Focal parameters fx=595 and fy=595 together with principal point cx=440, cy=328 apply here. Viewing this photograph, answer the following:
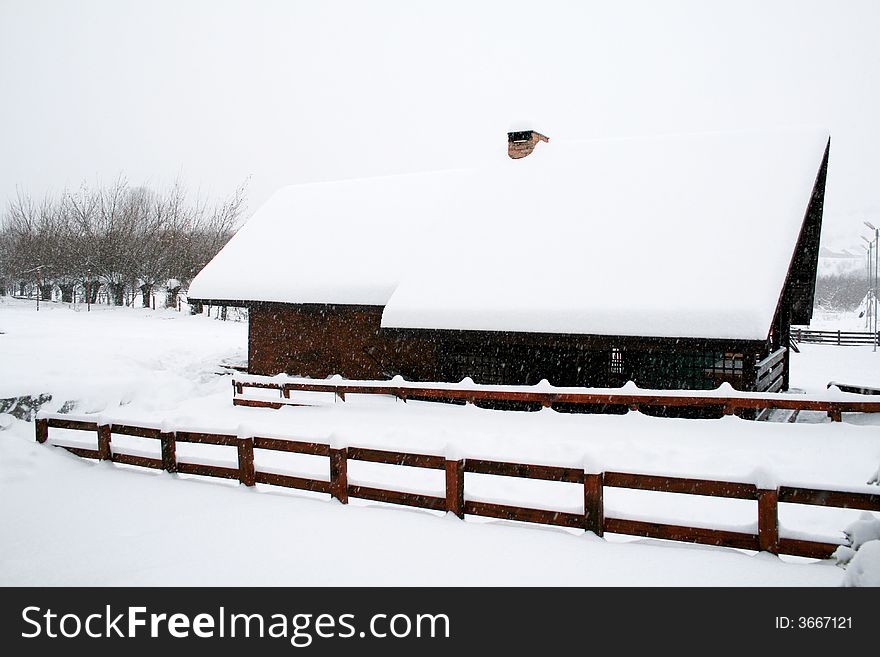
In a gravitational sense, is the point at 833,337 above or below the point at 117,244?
below

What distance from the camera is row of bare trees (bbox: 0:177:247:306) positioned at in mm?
37250

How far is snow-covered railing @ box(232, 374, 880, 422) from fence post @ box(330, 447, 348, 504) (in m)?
4.54

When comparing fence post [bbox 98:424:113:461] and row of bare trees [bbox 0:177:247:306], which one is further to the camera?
row of bare trees [bbox 0:177:247:306]

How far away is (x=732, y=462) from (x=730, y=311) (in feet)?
11.1

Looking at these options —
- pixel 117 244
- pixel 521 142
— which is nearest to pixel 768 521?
pixel 521 142

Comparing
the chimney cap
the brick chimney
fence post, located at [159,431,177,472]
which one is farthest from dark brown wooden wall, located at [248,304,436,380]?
fence post, located at [159,431,177,472]

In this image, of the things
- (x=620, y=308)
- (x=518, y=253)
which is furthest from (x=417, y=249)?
(x=620, y=308)

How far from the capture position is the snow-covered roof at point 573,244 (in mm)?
10930

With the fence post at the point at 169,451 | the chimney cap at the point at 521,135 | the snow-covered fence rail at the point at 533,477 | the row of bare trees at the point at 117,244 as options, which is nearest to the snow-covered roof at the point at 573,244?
the chimney cap at the point at 521,135

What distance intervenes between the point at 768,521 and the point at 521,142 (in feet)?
47.2

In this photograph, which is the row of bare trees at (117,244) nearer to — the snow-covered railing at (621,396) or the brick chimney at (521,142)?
the brick chimney at (521,142)

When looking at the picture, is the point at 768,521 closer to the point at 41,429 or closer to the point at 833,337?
the point at 41,429

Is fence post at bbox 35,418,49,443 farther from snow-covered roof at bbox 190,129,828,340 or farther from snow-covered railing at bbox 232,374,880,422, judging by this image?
snow-covered roof at bbox 190,129,828,340

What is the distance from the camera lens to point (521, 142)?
1736cm
